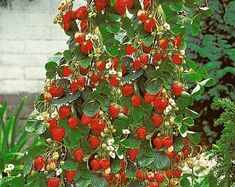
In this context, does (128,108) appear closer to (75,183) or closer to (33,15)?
(75,183)

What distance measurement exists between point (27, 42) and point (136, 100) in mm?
2774

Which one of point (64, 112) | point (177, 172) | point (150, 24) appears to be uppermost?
point (150, 24)

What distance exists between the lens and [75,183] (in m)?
1.86

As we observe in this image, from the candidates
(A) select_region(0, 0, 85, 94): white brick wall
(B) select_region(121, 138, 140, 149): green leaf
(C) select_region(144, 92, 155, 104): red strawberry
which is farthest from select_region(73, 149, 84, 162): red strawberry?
(A) select_region(0, 0, 85, 94): white brick wall

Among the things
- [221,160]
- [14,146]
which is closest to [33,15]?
[14,146]

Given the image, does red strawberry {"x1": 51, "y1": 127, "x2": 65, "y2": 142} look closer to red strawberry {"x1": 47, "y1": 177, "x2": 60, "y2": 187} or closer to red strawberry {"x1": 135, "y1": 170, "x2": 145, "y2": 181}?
red strawberry {"x1": 47, "y1": 177, "x2": 60, "y2": 187}

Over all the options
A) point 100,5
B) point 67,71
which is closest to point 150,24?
point 100,5

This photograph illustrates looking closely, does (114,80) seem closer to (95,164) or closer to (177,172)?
(95,164)

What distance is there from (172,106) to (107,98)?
19 cm

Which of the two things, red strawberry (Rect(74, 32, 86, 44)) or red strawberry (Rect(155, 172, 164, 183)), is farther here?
red strawberry (Rect(155, 172, 164, 183))

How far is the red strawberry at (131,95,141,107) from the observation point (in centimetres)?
182

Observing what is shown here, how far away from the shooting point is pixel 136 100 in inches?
71.7

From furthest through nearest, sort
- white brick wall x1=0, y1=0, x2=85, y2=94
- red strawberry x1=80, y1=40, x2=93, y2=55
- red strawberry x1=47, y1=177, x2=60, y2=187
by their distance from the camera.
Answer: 1. white brick wall x1=0, y1=0, x2=85, y2=94
2. red strawberry x1=47, y1=177, x2=60, y2=187
3. red strawberry x1=80, y1=40, x2=93, y2=55

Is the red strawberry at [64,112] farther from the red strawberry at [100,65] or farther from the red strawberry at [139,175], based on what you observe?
the red strawberry at [139,175]
